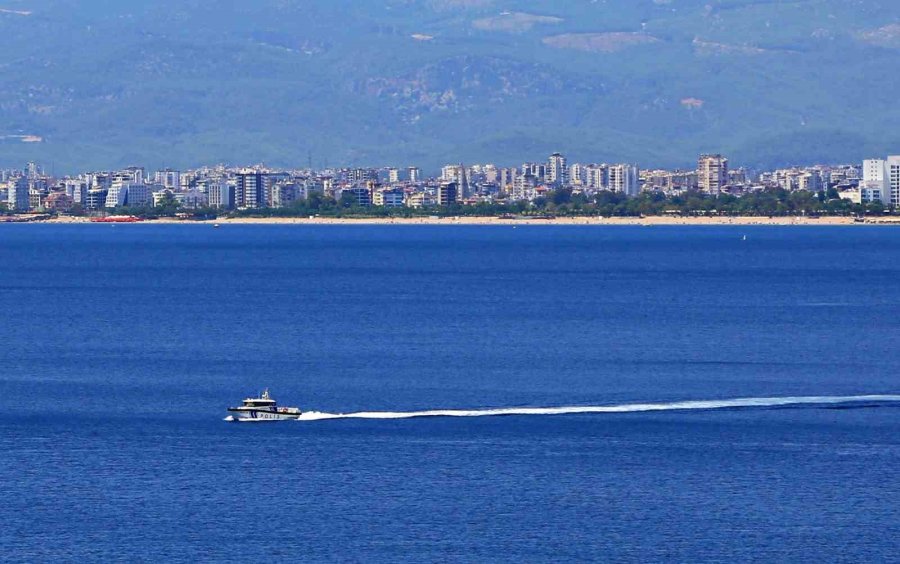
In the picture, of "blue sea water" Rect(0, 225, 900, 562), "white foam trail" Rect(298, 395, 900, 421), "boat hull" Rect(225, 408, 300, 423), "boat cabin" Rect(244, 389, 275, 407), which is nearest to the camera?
"blue sea water" Rect(0, 225, 900, 562)

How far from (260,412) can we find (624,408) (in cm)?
783

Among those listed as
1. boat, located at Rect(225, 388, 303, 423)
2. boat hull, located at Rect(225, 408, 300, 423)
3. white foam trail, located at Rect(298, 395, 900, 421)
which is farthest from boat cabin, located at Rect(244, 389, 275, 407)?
white foam trail, located at Rect(298, 395, 900, 421)

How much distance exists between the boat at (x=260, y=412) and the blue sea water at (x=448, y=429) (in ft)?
1.61

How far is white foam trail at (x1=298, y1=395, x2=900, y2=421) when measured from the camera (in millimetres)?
39781

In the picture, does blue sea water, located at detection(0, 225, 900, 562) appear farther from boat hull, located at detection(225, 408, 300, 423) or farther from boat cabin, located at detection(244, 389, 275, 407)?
boat cabin, located at detection(244, 389, 275, 407)

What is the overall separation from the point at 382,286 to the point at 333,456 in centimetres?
4820

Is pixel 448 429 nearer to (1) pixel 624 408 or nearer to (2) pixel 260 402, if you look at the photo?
(2) pixel 260 402

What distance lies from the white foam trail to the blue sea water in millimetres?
453

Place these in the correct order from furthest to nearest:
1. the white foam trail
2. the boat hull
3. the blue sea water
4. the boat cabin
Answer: the white foam trail, the boat cabin, the boat hull, the blue sea water

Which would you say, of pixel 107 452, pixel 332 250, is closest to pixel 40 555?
pixel 107 452

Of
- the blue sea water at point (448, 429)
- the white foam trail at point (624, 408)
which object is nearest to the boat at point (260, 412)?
the white foam trail at point (624, 408)

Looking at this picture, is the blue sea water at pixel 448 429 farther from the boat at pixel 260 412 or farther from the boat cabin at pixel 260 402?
the boat cabin at pixel 260 402

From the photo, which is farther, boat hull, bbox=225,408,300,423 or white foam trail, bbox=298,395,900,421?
white foam trail, bbox=298,395,900,421

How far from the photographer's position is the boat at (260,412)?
129ft
